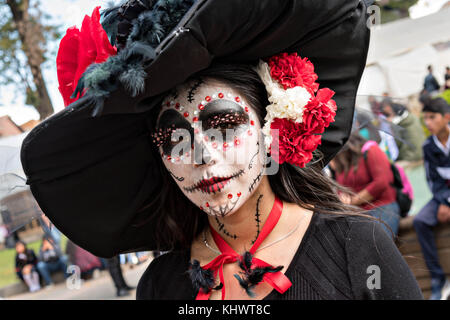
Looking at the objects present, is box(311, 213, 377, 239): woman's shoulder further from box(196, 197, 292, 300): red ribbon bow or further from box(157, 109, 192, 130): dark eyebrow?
box(157, 109, 192, 130): dark eyebrow

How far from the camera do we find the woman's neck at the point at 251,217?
6.24 feet

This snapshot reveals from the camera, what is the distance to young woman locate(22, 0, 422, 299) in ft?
5.16

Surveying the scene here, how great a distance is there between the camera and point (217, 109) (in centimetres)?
173

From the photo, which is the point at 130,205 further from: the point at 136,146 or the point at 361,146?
the point at 361,146

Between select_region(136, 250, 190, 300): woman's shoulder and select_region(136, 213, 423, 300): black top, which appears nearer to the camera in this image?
select_region(136, 213, 423, 300): black top

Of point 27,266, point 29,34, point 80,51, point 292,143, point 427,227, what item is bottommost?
point 27,266

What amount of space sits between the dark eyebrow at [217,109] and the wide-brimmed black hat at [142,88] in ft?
0.49

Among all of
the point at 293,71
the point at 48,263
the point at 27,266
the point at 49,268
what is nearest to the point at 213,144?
the point at 293,71

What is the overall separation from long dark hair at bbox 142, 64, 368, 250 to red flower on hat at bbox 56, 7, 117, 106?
0.36 m

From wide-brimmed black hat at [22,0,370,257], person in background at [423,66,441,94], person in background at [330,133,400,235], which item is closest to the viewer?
wide-brimmed black hat at [22,0,370,257]

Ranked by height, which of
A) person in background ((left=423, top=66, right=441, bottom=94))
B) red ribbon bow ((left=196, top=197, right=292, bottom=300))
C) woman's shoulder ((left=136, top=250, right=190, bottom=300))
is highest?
person in background ((left=423, top=66, right=441, bottom=94))

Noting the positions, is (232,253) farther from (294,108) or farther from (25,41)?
(25,41)

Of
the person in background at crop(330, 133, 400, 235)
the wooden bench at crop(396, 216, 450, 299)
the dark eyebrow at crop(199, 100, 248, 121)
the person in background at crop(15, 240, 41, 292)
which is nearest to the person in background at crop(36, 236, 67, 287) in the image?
the person in background at crop(15, 240, 41, 292)

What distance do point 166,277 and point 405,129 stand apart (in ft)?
10.2
